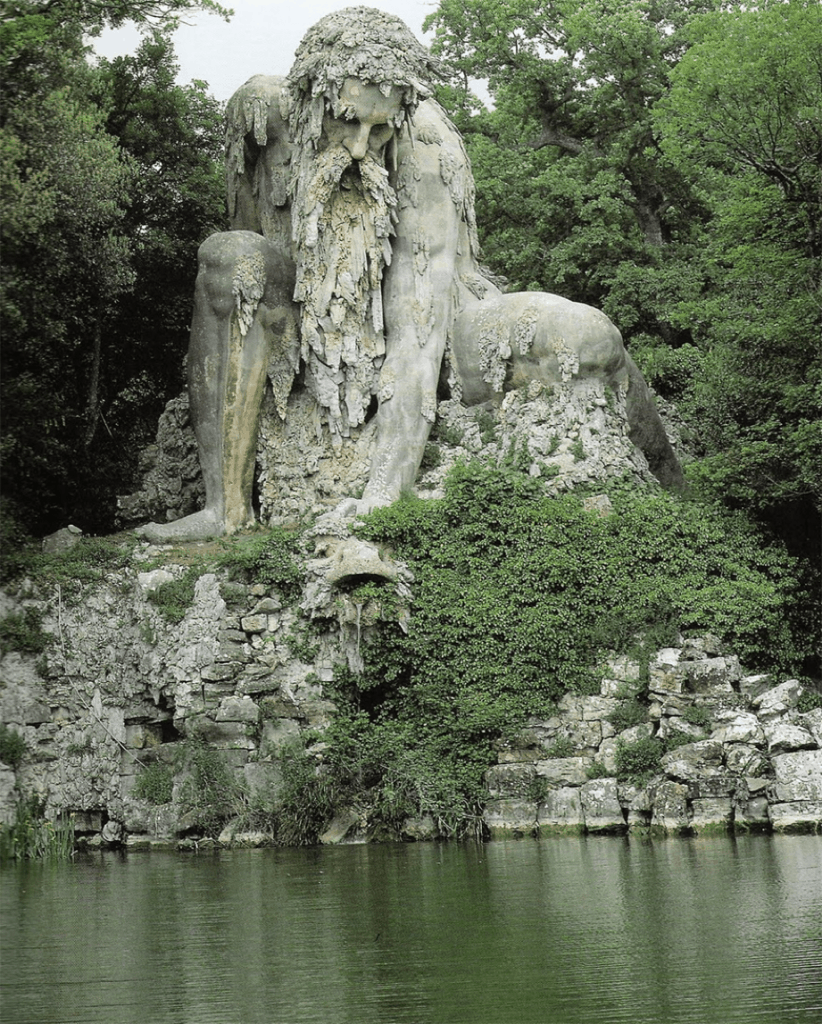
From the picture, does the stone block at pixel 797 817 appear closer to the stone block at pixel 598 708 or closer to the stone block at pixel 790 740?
the stone block at pixel 790 740

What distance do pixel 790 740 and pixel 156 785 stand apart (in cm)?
596

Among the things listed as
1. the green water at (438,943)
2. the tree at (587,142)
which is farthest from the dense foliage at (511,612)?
the tree at (587,142)

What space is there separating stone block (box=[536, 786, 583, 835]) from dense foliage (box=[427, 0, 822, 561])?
497 cm

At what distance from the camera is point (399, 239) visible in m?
17.4

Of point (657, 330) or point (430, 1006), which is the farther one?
point (657, 330)

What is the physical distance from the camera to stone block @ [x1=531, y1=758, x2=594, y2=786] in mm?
14172

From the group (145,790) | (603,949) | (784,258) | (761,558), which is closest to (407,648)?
(145,790)

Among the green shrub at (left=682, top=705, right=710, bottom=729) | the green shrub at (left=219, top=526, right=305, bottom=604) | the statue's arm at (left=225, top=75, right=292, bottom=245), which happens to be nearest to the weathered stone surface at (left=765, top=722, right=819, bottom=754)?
the green shrub at (left=682, top=705, right=710, bottom=729)

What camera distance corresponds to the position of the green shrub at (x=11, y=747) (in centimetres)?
1563

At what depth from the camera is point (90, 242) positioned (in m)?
19.7

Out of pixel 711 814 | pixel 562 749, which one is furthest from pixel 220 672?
pixel 711 814

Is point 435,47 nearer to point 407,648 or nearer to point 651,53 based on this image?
point 651,53

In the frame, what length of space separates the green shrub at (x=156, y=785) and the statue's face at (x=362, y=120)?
6.65m

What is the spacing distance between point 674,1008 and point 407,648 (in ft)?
33.0
